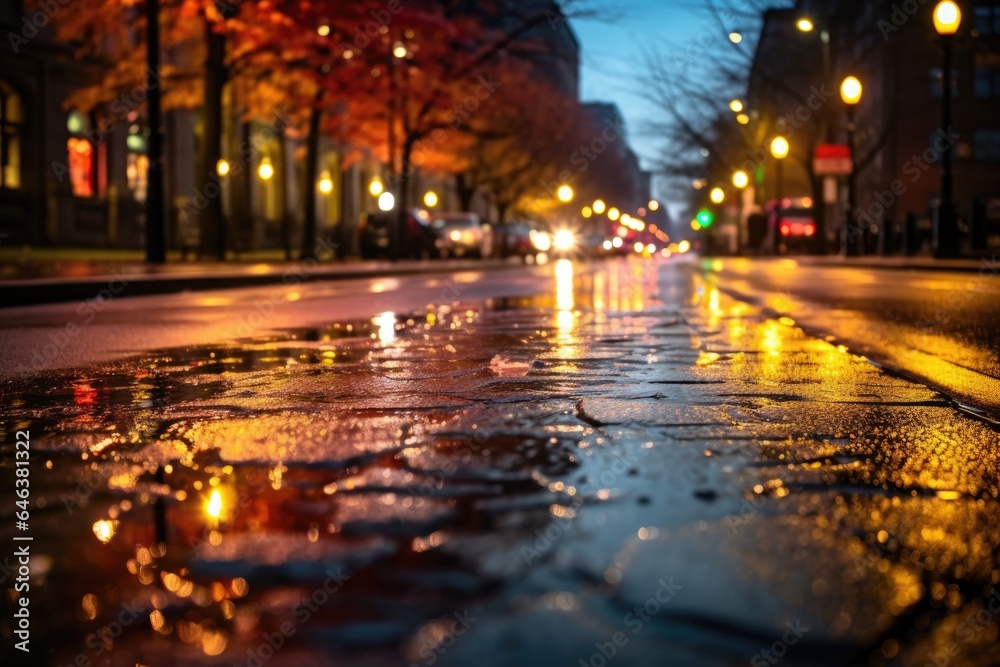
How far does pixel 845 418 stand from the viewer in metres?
5.50

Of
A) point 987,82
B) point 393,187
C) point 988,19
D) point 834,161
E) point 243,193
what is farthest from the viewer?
point 987,82

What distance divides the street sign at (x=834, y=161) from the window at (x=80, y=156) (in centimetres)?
2099

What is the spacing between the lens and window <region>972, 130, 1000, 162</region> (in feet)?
208

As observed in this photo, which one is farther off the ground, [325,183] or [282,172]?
[282,172]

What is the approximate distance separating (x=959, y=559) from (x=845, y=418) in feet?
8.01

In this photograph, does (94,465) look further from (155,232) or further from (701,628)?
(155,232)

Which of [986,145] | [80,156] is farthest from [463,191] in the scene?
[80,156]

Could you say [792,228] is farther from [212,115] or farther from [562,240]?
[212,115]

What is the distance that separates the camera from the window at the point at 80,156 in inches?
→ 1487

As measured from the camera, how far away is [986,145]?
208 feet

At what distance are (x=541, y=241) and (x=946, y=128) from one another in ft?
134

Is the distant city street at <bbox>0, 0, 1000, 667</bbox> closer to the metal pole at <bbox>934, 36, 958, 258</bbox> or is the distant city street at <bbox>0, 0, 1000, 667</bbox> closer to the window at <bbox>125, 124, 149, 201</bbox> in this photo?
the metal pole at <bbox>934, 36, 958, 258</bbox>

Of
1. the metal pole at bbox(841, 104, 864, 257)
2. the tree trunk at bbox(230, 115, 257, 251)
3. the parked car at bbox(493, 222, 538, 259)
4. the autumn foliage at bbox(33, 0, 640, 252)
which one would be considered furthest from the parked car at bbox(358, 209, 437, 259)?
the metal pole at bbox(841, 104, 864, 257)

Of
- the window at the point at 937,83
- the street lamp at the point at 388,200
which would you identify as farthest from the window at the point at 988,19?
the street lamp at the point at 388,200
